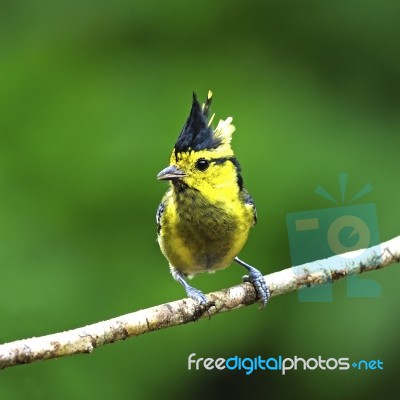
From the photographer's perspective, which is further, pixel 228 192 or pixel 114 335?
pixel 228 192

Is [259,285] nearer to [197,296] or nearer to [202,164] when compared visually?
[197,296]

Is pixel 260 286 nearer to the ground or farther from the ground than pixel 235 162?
nearer to the ground

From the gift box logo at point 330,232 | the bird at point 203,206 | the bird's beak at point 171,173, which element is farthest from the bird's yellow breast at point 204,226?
the gift box logo at point 330,232

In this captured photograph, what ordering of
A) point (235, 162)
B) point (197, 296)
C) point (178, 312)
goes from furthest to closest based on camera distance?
point (235, 162), point (197, 296), point (178, 312)

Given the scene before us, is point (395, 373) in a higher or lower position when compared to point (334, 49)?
lower

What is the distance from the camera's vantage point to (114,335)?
1731 millimetres

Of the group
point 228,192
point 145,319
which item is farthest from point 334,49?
point 145,319

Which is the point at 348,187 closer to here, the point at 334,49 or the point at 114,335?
the point at 334,49

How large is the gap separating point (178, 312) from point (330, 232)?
3.56 feet

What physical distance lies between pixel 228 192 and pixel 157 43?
158 centimetres

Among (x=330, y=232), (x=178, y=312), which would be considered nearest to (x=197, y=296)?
(x=178, y=312)

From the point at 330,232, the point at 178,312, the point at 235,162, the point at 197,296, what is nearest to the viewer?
the point at 178,312

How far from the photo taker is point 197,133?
201cm

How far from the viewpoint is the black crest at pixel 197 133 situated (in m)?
1.99
